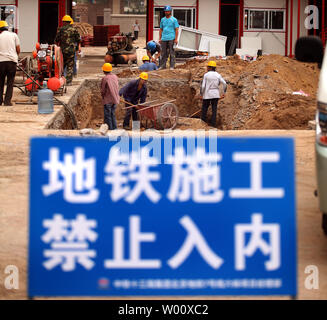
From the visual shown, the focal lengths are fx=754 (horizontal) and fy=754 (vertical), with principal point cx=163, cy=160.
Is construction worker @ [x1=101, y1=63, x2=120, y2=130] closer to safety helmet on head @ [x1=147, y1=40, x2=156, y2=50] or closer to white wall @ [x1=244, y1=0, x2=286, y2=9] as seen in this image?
safety helmet on head @ [x1=147, y1=40, x2=156, y2=50]

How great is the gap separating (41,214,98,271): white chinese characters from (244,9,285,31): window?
30.4 m

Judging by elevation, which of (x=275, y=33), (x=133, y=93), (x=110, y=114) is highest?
(x=275, y=33)

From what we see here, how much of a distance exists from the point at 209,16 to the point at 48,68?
14.8m

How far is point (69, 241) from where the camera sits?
4.05 metres

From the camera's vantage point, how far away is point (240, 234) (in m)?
4.06

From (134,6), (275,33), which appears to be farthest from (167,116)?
(134,6)

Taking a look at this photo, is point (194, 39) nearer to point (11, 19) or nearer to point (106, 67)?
point (11, 19)

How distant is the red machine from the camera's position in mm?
19278

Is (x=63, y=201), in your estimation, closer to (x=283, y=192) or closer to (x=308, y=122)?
(x=283, y=192)

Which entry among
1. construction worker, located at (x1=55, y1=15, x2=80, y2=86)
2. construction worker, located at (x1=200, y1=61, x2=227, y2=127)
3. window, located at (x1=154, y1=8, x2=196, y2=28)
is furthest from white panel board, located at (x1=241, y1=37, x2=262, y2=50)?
construction worker, located at (x1=200, y1=61, x2=227, y2=127)

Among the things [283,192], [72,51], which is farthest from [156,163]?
[72,51]

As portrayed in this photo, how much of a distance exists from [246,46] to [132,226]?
29594 millimetres

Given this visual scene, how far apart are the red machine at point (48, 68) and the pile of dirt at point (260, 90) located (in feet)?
13.9
